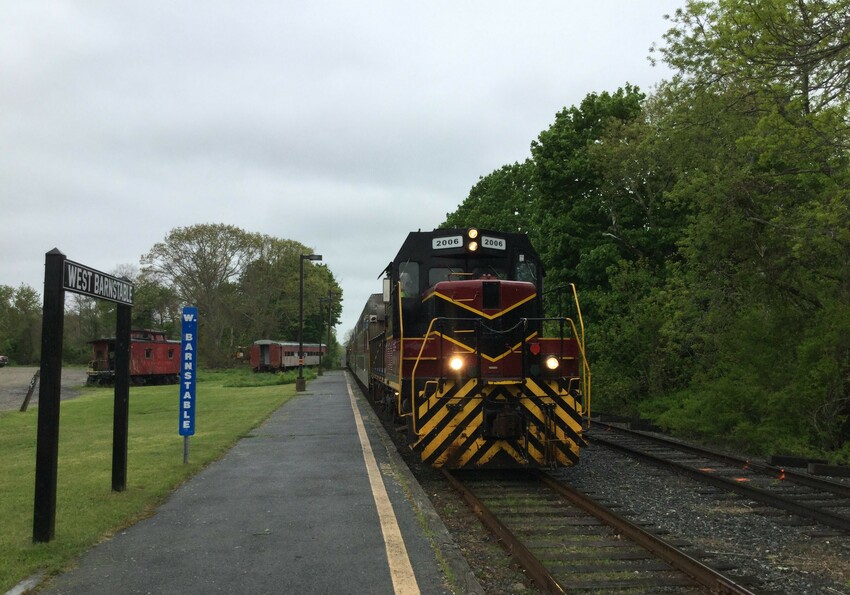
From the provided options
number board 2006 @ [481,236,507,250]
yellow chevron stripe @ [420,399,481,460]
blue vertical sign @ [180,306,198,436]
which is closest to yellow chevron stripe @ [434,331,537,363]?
yellow chevron stripe @ [420,399,481,460]

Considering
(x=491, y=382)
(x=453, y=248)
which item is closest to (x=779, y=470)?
(x=491, y=382)

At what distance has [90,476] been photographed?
8.23 metres

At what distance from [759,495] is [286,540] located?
5.38 metres

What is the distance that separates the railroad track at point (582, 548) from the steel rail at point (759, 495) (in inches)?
81.6

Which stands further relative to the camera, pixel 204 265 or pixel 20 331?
pixel 20 331

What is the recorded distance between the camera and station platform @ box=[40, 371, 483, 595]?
14.5 ft

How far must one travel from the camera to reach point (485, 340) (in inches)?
346

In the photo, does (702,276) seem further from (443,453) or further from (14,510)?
(14,510)

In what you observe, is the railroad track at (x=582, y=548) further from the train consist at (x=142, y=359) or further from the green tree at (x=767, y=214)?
the train consist at (x=142, y=359)

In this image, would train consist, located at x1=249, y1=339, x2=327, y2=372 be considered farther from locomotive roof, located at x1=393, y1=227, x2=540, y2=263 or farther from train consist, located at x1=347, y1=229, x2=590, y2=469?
train consist, located at x1=347, y1=229, x2=590, y2=469

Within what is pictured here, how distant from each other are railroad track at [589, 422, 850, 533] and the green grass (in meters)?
6.76

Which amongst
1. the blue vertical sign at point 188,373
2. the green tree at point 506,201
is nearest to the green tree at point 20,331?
the green tree at point 506,201

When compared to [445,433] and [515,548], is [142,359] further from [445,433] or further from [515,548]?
[515,548]

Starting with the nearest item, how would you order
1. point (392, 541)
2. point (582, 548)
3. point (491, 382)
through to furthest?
point (392, 541) < point (582, 548) < point (491, 382)
